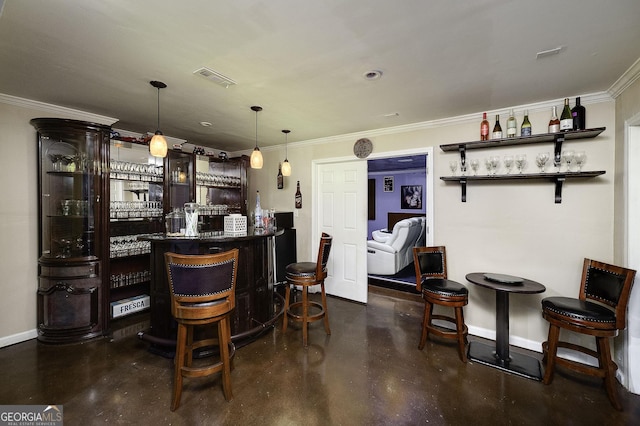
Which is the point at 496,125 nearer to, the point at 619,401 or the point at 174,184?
the point at 619,401

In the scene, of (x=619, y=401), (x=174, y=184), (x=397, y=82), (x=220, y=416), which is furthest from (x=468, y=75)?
(x=174, y=184)

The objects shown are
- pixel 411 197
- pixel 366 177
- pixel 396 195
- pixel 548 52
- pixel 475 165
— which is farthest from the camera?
pixel 396 195

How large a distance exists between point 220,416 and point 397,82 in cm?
284

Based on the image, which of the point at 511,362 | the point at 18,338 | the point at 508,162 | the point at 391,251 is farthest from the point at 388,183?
the point at 18,338

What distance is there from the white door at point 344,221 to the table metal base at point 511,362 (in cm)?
161

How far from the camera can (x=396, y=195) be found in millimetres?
7617

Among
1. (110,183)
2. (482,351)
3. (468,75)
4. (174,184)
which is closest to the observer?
(468,75)

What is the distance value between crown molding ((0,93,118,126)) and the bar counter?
177cm

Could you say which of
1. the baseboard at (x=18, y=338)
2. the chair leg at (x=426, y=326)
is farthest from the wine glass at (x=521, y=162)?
the baseboard at (x=18, y=338)

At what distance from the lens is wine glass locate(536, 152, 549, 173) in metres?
2.63

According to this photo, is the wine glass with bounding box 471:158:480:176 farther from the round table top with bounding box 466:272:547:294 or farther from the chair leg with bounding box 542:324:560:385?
the chair leg with bounding box 542:324:560:385

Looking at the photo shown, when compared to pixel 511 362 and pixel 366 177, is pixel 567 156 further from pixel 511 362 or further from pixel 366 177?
pixel 366 177

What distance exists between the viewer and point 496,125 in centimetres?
284

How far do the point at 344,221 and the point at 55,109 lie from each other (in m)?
3.67
